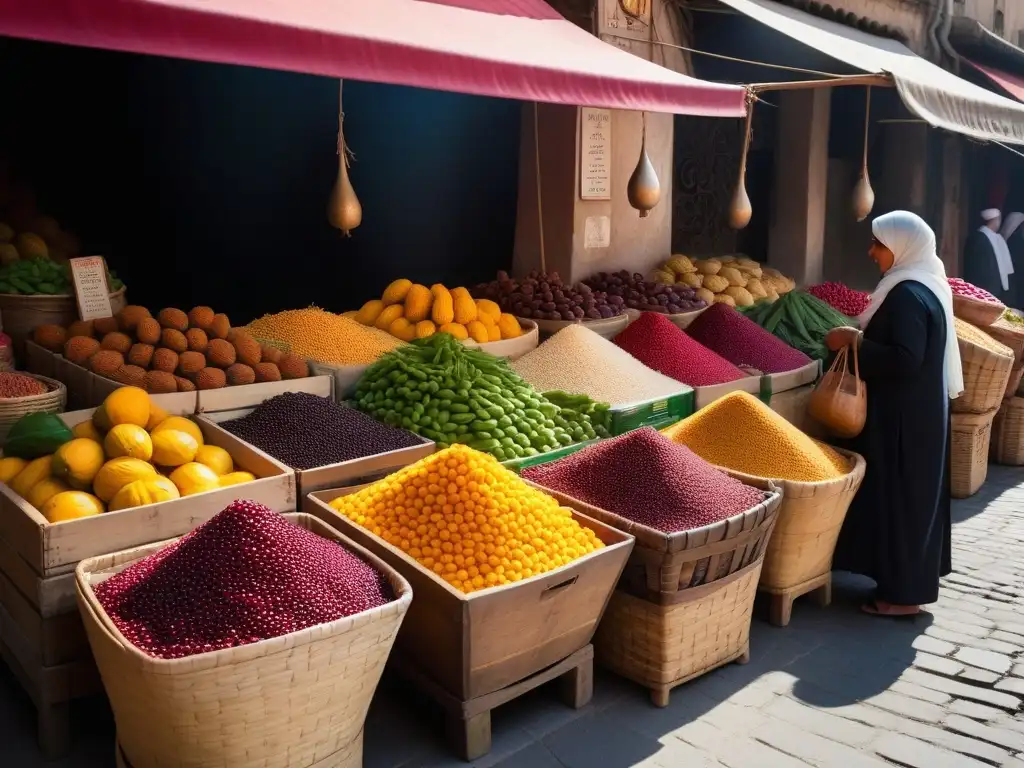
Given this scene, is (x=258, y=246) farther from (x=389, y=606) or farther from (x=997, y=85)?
(x=997, y=85)

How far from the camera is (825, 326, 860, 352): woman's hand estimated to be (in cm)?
358

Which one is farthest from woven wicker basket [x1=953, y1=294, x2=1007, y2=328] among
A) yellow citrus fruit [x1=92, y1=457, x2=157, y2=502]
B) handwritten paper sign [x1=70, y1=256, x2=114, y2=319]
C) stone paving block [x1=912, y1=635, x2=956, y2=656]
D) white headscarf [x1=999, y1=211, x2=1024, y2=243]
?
yellow citrus fruit [x1=92, y1=457, x2=157, y2=502]

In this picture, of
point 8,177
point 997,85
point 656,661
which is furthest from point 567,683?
point 997,85

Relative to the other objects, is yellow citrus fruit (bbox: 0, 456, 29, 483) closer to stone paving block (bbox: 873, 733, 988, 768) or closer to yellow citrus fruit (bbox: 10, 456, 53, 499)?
yellow citrus fruit (bbox: 10, 456, 53, 499)

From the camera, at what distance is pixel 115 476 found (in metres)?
2.53

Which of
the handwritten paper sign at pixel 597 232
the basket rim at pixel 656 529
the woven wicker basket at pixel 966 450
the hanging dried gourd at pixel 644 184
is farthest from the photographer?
the handwritten paper sign at pixel 597 232

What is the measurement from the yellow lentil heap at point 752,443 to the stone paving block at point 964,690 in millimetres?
754

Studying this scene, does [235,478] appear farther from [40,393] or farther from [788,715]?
[788,715]

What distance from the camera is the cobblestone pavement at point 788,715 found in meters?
2.57

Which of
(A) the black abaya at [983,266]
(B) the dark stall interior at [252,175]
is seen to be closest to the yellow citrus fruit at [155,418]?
(B) the dark stall interior at [252,175]

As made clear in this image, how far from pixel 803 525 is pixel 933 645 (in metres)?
0.68

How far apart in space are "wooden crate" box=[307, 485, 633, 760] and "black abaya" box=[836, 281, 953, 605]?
1.50m

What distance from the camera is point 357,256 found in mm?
6707

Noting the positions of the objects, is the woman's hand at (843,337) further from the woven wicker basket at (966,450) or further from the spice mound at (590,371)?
the woven wicker basket at (966,450)
